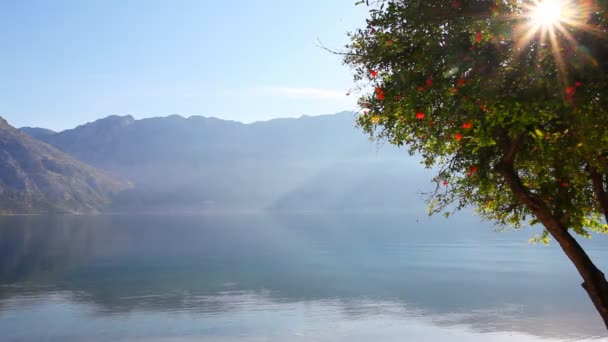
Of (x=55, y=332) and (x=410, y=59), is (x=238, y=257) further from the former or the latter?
(x=410, y=59)

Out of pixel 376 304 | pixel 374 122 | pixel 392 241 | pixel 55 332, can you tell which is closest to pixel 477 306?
pixel 376 304

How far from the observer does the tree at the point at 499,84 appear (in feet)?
28.7

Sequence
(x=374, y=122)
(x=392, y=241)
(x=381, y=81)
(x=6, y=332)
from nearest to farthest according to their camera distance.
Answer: (x=381, y=81), (x=374, y=122), (x=6, y=332), (x=392, y=241)

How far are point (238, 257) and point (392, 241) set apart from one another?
49877mm

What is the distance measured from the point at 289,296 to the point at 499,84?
46784 mm

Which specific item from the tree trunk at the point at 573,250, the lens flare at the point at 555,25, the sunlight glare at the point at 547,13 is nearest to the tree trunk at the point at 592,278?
the tree trunk at the point at 573,250

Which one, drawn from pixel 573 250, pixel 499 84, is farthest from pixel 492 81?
pixel 573 250

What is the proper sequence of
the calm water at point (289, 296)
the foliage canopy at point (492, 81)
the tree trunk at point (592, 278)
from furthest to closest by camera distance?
1. the calm water at point (289, 296)
2. the tree trunk at point (592, 278)
3. the foliage canopy at point (492, 81)

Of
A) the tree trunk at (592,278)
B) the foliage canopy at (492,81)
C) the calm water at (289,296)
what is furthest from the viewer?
the calm water at (289,296)

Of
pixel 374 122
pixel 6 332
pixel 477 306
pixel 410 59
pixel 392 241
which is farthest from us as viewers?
pixel 392 241

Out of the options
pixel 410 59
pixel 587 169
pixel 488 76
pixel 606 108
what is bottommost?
pixel 587 169

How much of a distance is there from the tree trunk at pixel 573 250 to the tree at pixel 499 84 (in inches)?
0.8

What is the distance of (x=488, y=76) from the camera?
981cm

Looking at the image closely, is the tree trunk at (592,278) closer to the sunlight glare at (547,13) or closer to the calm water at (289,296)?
the sunlight glare at (547,13)
